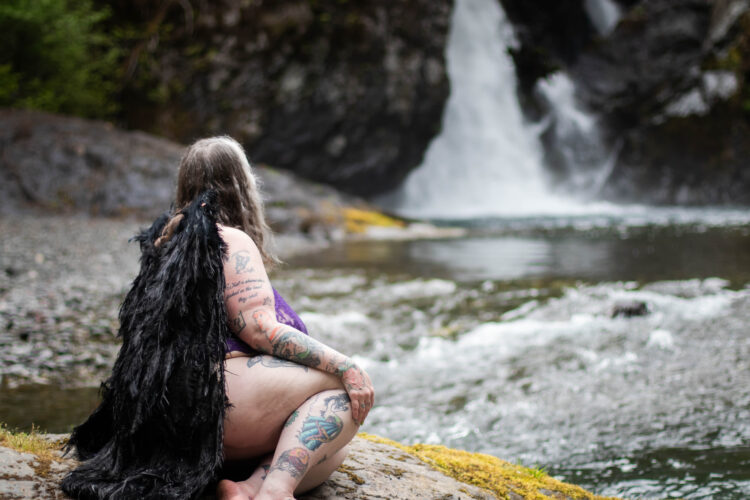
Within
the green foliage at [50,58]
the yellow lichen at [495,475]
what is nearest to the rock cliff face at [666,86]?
the green foliage at [50,58]

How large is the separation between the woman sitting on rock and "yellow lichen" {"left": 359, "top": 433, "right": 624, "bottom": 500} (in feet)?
3.03

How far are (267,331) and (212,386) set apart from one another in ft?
0.98

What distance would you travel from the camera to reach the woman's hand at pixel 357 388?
2365 millimetres

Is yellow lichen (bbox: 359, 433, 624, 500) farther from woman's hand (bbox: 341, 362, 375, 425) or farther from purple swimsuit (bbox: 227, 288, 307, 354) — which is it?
purple swimsuit (bbox: 227, 288, 307, 354)

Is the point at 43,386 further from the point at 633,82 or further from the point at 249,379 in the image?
the point at 633,82

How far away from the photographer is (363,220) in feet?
68.7

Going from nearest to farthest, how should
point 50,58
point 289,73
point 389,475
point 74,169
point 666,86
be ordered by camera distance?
1. point 389,475
2. point 74,169
3. point 50,58
4. point 289,73
5. point 666,86

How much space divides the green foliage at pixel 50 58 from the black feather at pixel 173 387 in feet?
57.5

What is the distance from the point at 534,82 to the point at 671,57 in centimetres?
705

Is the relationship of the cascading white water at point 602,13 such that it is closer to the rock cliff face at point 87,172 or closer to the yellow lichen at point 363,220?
the yellow lichen at point 363,220

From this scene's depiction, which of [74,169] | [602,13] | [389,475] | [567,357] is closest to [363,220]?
[74,169]

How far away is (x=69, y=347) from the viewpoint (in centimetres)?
604

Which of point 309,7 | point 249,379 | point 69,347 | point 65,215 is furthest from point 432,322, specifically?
point 309,7

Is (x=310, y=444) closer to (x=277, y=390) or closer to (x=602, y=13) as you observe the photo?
(x=277, y=390)
